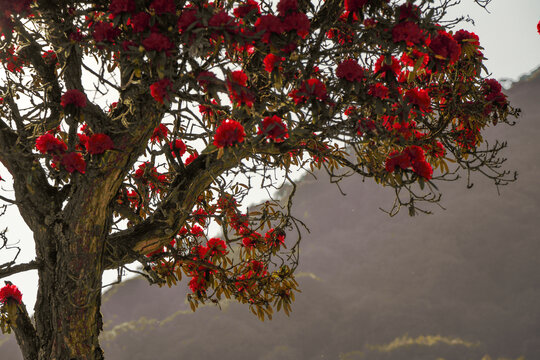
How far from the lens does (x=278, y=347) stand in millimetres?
13180

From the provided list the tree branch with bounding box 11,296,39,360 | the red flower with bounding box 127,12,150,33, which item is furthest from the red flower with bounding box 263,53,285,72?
the tree branch with bounding box 11,296,39,360

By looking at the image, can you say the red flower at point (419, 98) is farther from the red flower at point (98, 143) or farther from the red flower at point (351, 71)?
the red flower at point (98, 143)

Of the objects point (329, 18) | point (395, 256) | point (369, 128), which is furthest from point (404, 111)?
point (395, 256)

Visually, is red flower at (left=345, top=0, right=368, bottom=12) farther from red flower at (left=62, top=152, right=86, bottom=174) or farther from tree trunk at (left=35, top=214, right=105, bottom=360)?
tree trunk at (left=35, top=214, right=105, bottom=360)

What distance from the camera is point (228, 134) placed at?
1.93 m

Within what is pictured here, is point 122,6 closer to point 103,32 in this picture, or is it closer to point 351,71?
point 103,32

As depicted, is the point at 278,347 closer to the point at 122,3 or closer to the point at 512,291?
the point at 512,291

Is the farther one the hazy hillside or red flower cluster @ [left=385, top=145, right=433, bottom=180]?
the hazy hillside

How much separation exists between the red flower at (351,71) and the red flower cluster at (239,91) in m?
0.44

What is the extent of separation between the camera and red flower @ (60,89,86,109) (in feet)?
7.54

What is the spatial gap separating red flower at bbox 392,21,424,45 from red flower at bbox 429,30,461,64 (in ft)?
0.62

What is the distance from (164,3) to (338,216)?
18331 mm

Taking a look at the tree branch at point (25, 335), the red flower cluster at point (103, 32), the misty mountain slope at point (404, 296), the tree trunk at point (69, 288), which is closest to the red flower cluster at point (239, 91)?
the red flower cluster at point (103, 32)

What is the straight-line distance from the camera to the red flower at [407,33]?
74.4 inches
